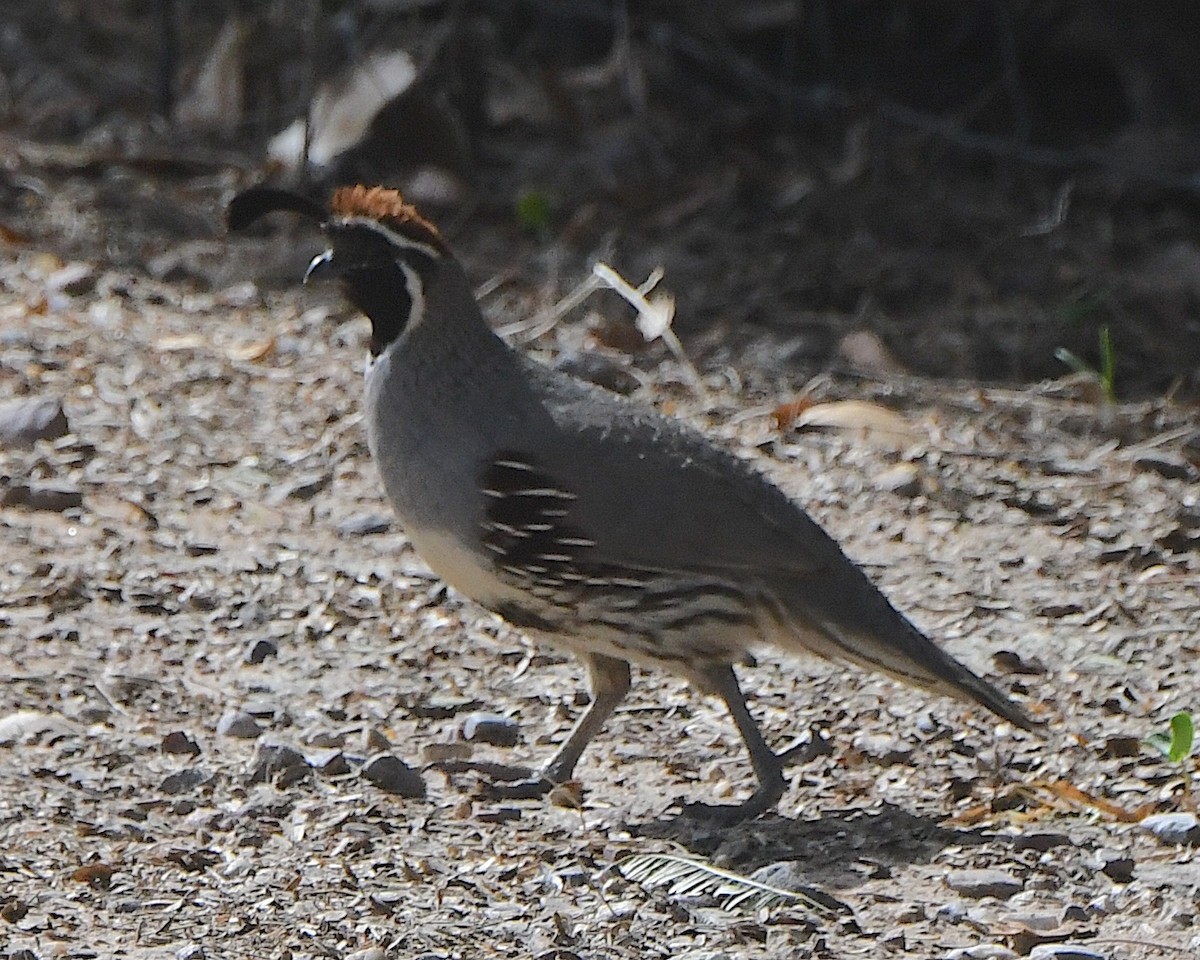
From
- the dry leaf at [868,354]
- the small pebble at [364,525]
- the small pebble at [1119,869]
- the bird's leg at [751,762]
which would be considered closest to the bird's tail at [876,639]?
the bird's leg at [751,762]

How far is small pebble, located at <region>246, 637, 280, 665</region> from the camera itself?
4.53m

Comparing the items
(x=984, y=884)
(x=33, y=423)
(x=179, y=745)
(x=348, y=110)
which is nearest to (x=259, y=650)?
(x=179, y=745)

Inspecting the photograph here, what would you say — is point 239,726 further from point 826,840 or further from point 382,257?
point 826,840

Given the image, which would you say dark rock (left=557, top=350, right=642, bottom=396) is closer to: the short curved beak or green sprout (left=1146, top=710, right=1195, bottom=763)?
the short curved beak

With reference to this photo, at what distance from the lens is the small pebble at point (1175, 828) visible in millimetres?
3754

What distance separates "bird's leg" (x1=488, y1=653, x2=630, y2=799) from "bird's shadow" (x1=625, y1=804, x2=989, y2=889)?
22 centimetres

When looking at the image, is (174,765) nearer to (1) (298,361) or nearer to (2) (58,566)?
(2) (58,566)

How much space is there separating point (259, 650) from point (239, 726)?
1.31 feet

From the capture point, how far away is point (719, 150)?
777cm

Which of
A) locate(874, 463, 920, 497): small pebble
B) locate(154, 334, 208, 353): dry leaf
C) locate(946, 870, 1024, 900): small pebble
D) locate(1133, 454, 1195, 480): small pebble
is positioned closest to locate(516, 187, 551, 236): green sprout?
locate(154, 334, 208, 353): dry leaf

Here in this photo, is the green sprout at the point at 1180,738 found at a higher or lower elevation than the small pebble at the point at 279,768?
higher

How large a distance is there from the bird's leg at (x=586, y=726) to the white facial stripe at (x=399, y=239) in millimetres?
862

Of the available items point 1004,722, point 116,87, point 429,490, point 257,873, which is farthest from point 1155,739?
point 116,87

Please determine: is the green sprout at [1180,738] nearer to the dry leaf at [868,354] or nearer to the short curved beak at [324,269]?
the short curved beak at [324,269]
